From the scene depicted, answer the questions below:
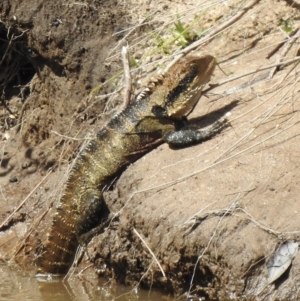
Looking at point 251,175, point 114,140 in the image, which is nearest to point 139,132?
point 114,140

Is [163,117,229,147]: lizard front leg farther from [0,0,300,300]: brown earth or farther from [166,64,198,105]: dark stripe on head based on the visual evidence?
[166,64,198,105]: dark stripe on head

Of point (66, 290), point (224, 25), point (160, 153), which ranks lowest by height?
point (66, 290)

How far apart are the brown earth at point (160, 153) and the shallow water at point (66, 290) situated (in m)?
0.10

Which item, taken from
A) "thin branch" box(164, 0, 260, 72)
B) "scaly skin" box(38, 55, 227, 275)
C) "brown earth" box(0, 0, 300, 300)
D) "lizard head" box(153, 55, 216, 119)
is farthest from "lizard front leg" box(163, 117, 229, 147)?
"thin branch" box(164, 0, 260, 72)

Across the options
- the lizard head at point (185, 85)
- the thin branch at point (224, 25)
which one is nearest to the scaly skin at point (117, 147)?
the lizard head at point (185, 85)

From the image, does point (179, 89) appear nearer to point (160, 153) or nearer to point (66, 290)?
point (160, 153)

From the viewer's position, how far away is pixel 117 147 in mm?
7688

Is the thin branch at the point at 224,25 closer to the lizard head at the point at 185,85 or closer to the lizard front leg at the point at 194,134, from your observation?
the lizard head at the point at 185,85

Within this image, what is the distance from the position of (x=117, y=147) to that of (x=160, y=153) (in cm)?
45

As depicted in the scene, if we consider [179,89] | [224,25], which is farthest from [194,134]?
[224,25]

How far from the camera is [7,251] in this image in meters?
8.25

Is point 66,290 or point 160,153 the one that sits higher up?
point 160,153

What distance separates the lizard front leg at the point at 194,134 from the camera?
721 cm

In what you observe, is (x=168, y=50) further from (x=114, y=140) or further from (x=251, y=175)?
(x=251, y=175)
